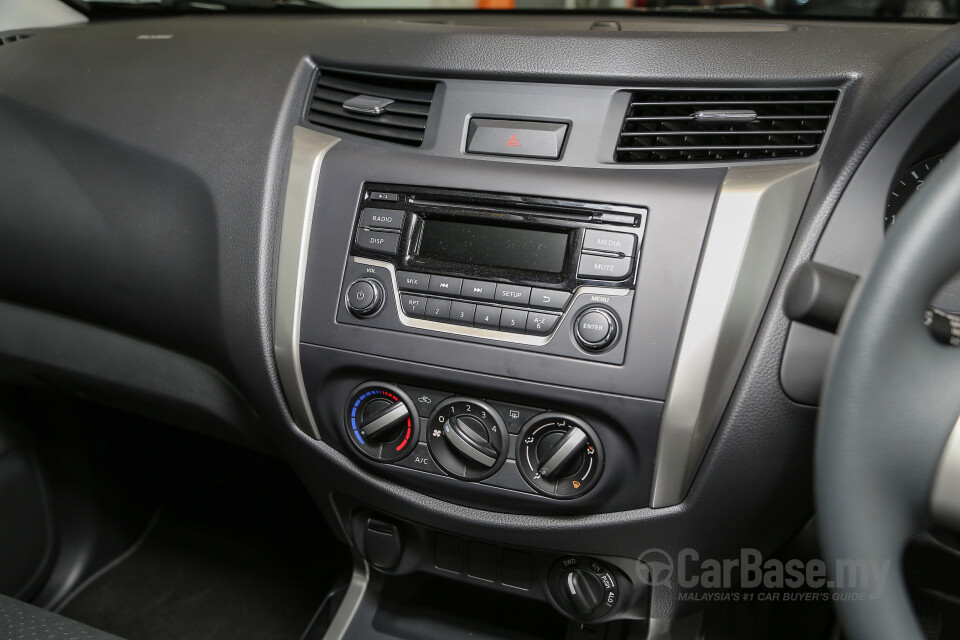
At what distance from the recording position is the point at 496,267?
82 cm

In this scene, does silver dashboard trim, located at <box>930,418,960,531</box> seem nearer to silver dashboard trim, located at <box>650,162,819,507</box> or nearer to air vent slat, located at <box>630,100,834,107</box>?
silver dashboard trim, located at <box>650,162,819,507</box>

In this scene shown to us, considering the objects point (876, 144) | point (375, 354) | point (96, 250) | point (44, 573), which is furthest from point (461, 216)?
point (44, 573)

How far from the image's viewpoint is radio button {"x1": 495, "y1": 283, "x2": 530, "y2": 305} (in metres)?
0.80

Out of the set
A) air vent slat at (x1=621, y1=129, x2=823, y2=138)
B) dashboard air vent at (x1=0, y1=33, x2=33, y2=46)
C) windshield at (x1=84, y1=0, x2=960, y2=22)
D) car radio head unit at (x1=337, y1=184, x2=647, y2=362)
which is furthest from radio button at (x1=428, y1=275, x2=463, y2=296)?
dashboard air vent at (x1=0, y1=33, x2=33, y2=46)

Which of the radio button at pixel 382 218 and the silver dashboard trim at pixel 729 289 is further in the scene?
the radio button at pixel 382 218

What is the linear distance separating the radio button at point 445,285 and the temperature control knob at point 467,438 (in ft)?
0.36

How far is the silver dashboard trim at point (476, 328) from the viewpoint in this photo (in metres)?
0.78

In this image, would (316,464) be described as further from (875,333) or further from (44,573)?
(44,573)

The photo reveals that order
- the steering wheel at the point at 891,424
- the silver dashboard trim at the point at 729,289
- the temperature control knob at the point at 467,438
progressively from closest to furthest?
1. the steering wheel at the point at 891,424
2. the silver dashboard trim at the point at 729,289
3. the temperature control knob at the point at 467,438

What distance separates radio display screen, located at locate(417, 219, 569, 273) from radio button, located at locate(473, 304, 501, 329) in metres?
0.05

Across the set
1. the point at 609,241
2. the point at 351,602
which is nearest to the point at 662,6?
the point at 609,241

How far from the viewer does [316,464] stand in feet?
3.21
